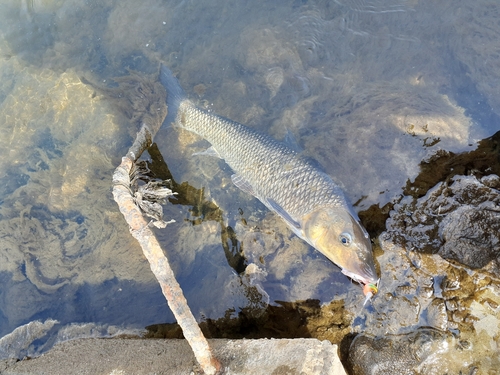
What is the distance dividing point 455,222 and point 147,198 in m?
2.98

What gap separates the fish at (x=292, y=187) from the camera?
3.07m

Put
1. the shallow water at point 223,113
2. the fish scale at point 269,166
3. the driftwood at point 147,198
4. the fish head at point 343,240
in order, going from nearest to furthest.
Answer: the driftwood at point 147,198 → the fish head at point 343,240 → the fish scale at point 269,166 → the shallow water at point 223,113

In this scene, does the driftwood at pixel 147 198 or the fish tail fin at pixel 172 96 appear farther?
the fish tail fin at pixel 172 96

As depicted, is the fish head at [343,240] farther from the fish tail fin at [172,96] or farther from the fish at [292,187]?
the fish tail fin at [172,96]

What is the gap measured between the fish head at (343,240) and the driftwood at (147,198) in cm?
140

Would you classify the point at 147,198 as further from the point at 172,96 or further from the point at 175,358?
the point at 172,96

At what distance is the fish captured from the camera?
3066 millimetres

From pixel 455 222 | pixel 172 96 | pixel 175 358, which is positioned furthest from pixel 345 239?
pixel 172 96

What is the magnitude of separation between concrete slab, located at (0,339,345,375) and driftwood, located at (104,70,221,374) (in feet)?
0.77

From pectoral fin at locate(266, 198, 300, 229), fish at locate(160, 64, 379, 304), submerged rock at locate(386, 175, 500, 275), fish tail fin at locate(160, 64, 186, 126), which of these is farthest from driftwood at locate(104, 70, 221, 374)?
submerged rock at locate(386, 175, 500, 275)

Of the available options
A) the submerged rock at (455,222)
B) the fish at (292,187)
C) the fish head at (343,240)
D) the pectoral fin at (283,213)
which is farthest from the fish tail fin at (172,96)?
the submerged rock at (455,222)

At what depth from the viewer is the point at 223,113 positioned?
471 centimetres

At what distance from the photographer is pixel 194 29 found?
16.7ft

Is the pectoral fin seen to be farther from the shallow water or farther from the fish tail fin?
the fish tail fin
